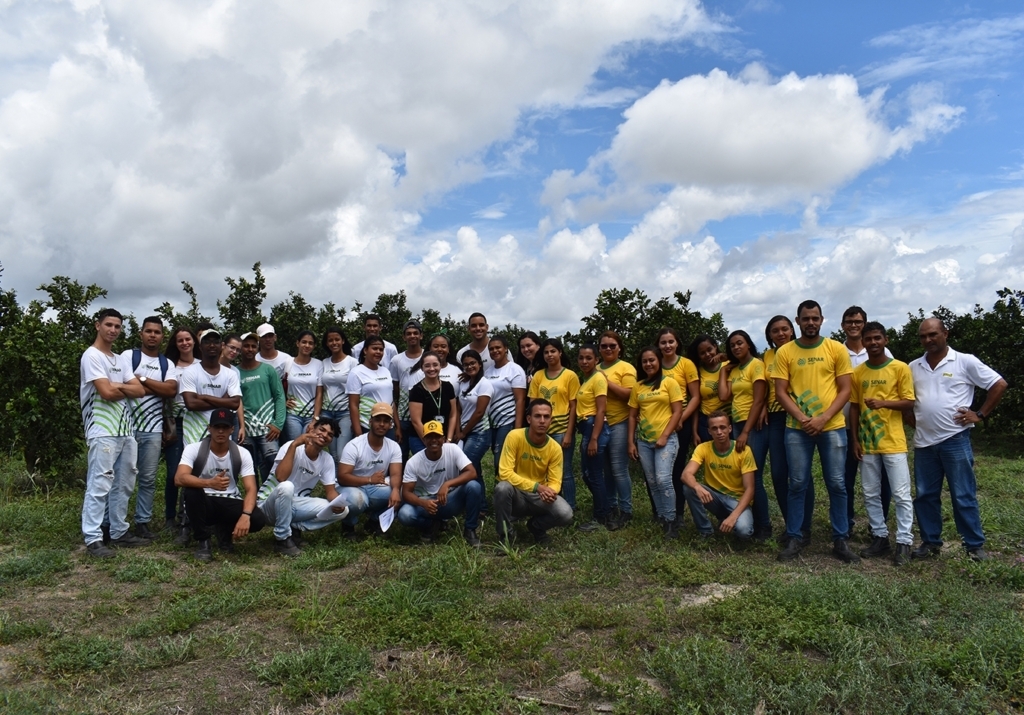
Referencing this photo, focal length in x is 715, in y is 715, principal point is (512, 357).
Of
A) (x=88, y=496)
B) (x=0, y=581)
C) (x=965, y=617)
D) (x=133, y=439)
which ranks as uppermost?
(x=133, y=439)

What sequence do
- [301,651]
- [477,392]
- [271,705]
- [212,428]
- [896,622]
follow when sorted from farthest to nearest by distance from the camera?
1. [477,392]
2. [212,428]
3. [896,622]
4. [301,651]
5. [271,705]

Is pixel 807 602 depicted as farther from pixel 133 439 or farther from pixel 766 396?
pixel 133 439

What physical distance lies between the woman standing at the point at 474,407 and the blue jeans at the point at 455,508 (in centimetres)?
48

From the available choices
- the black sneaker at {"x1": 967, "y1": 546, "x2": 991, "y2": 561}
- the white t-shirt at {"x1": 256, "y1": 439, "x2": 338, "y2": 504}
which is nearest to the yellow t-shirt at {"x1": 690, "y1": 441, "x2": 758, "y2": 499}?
the black sneaker at {"x1": 967, "y1": 546, "x2": 991, "y2": 561}

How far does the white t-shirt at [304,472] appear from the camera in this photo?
602 cm

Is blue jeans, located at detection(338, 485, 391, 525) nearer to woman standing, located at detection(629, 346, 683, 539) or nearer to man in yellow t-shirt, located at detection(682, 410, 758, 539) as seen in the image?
woman standing, located at detection(629, 346, 683, 539)

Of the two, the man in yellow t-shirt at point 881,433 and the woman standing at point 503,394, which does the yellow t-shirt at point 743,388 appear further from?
the woman standing at point 503,394

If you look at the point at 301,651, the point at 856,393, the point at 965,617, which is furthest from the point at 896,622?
the point at 301,651

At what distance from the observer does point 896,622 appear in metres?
4.08

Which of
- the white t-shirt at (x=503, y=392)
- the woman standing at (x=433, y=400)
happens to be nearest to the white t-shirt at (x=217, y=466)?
the woman standing at (x=433, y=400)

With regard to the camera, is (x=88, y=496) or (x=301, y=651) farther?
(x=88, y=496)

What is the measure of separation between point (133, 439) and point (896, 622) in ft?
18.6

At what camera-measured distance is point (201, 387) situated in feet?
20.1

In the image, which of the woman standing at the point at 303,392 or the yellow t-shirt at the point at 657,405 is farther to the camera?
the woman standing at the point at 303,392
